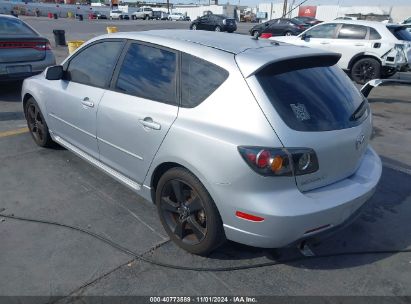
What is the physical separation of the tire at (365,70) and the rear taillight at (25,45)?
8.46 m

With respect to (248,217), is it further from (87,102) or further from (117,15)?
(117,15)

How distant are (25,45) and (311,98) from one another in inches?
262

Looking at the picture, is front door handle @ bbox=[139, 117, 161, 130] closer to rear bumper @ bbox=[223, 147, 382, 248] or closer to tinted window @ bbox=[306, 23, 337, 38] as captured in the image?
rear bumper @ bbox=[223, 147, 382, 248]

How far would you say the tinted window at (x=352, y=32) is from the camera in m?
10.7

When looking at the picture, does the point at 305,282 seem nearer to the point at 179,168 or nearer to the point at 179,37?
the point at 179,168

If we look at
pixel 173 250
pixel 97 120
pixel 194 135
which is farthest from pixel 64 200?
pixel 194 135

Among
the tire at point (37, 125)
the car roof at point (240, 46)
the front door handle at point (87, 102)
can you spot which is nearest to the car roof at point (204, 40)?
the car roof at point (240, 46)

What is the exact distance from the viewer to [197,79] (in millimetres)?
2756

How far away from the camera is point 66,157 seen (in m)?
4.73

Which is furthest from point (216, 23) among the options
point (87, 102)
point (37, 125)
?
point (87, 102)

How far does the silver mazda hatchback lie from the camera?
7.77ft

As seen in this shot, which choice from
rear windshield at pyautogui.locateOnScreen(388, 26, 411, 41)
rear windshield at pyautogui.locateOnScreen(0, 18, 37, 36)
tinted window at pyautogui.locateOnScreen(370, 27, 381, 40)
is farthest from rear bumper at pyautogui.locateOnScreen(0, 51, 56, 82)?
rear windshield at pyautogui.locateOnScreen(388, 26, 411, 41)

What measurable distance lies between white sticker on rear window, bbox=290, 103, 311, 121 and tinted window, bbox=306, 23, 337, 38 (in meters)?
9.93

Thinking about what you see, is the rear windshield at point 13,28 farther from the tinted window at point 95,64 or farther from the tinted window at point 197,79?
the tinted window at point 197,79
